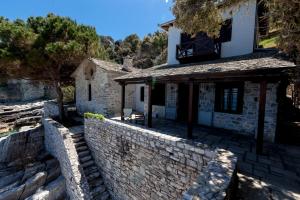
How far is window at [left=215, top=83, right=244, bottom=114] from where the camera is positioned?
7.69m

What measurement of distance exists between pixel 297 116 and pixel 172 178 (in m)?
9.19

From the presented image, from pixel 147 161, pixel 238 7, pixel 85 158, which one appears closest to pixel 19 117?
pixel 85 158

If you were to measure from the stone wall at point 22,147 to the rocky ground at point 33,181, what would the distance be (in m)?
0.60

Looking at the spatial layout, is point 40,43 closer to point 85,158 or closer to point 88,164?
point 85,158

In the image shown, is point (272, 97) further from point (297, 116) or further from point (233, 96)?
point (297, 116)

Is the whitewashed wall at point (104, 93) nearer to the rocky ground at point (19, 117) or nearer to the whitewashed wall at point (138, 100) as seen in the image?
the whitewashed wall at point (138, 100)

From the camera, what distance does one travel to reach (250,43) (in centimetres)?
811

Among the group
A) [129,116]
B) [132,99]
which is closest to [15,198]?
[129,116]

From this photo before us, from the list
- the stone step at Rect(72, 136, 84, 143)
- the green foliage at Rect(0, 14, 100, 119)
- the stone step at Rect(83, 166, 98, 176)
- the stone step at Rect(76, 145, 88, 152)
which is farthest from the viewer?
the green foliage at Rect(0, 14, 100, 119)

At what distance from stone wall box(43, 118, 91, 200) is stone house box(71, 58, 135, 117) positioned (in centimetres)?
410

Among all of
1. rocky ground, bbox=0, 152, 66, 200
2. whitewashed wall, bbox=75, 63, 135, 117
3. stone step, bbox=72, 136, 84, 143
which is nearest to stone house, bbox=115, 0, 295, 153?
whitewashed wall, bbox=75, 63, 135, 117

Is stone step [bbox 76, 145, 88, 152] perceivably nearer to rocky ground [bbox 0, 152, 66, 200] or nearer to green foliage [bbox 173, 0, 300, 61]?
rocky ground [bbox 0, 152, 66, 200]

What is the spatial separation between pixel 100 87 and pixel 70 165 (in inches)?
277

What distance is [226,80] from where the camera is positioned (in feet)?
19.9
